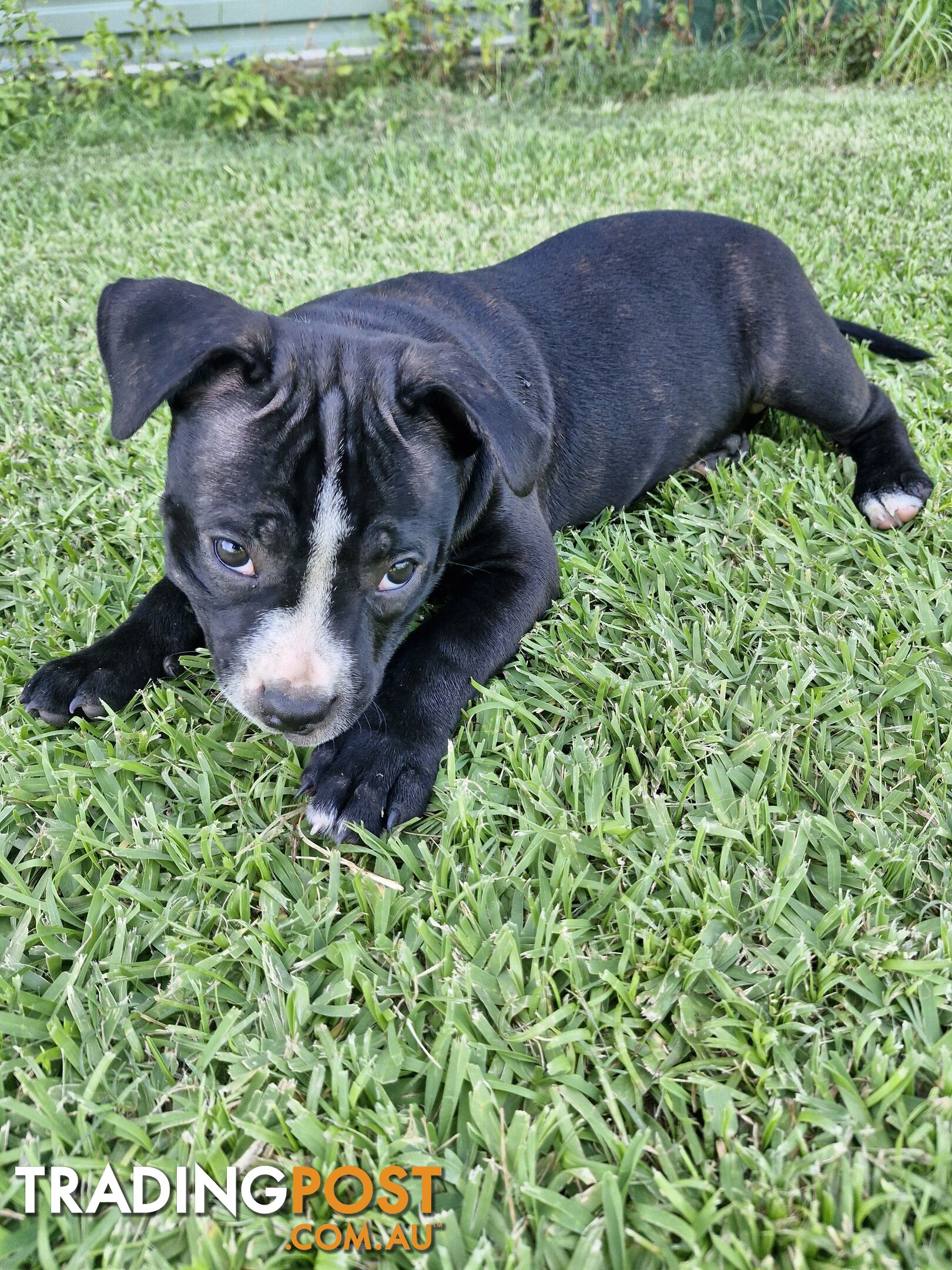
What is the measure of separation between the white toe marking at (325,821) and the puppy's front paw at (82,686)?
0.83 metres

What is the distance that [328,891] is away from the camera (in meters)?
2.32

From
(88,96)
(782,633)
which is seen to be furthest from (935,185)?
(88,96)

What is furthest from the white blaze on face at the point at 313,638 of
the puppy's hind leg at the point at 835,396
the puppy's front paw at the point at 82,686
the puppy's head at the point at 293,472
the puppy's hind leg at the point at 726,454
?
the puppy's hind leg at the point at 835,396

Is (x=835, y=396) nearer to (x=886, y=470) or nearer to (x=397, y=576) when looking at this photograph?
(x=886, y=470)

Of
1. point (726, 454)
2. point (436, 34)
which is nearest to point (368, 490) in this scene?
point (726, 454)

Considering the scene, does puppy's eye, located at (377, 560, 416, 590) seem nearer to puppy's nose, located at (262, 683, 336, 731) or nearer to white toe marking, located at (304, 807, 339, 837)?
puppy's nose, located at (262, 683, 336, 731)

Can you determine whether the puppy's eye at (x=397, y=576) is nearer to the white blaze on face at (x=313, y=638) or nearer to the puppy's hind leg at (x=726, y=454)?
the white blaze on face at (x=313, y=638)

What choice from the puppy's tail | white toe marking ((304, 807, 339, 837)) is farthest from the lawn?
the puppy's tail

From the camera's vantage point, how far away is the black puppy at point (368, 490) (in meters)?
2.46

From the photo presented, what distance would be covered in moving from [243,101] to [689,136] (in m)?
4.39

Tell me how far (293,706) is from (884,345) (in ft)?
12.7

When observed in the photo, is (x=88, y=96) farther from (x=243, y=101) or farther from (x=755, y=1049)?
(x=755, y=1049)

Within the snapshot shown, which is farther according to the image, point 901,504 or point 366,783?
point 901,504

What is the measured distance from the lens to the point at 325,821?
8.08 ft
